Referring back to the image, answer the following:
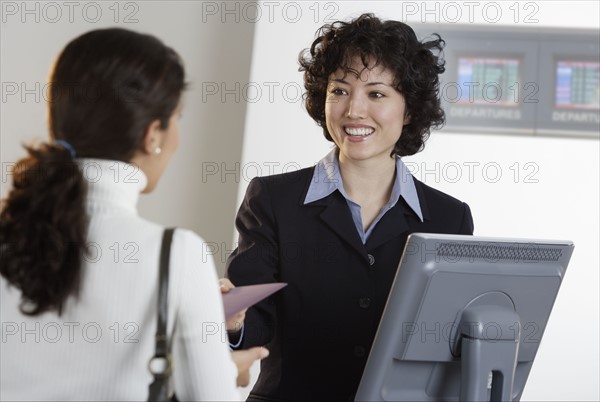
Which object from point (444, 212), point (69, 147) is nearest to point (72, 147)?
point (69, 147)

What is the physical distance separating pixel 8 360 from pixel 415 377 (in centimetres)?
86

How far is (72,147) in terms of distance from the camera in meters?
1.46

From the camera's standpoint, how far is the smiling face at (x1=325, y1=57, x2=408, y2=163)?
8.44 feet

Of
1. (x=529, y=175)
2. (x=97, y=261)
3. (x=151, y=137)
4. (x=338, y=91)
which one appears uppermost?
(x=338, y=91)

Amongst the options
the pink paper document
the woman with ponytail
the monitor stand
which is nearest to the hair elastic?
the woman with ponytail

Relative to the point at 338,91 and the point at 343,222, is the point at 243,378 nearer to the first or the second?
the point at 343,222

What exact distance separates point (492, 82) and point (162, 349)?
2780mm

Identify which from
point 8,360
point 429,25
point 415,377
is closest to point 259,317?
point 415,377

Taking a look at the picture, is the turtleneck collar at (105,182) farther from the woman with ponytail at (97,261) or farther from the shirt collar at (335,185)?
the shirt collar at (335,185)

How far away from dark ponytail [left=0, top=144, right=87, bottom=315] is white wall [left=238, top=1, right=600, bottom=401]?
2441 millimetres

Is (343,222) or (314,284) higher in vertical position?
(343,222)

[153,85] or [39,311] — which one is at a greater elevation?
[153,85]

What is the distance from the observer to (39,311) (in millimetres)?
1428

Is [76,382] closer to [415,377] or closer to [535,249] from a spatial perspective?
[415,377]
